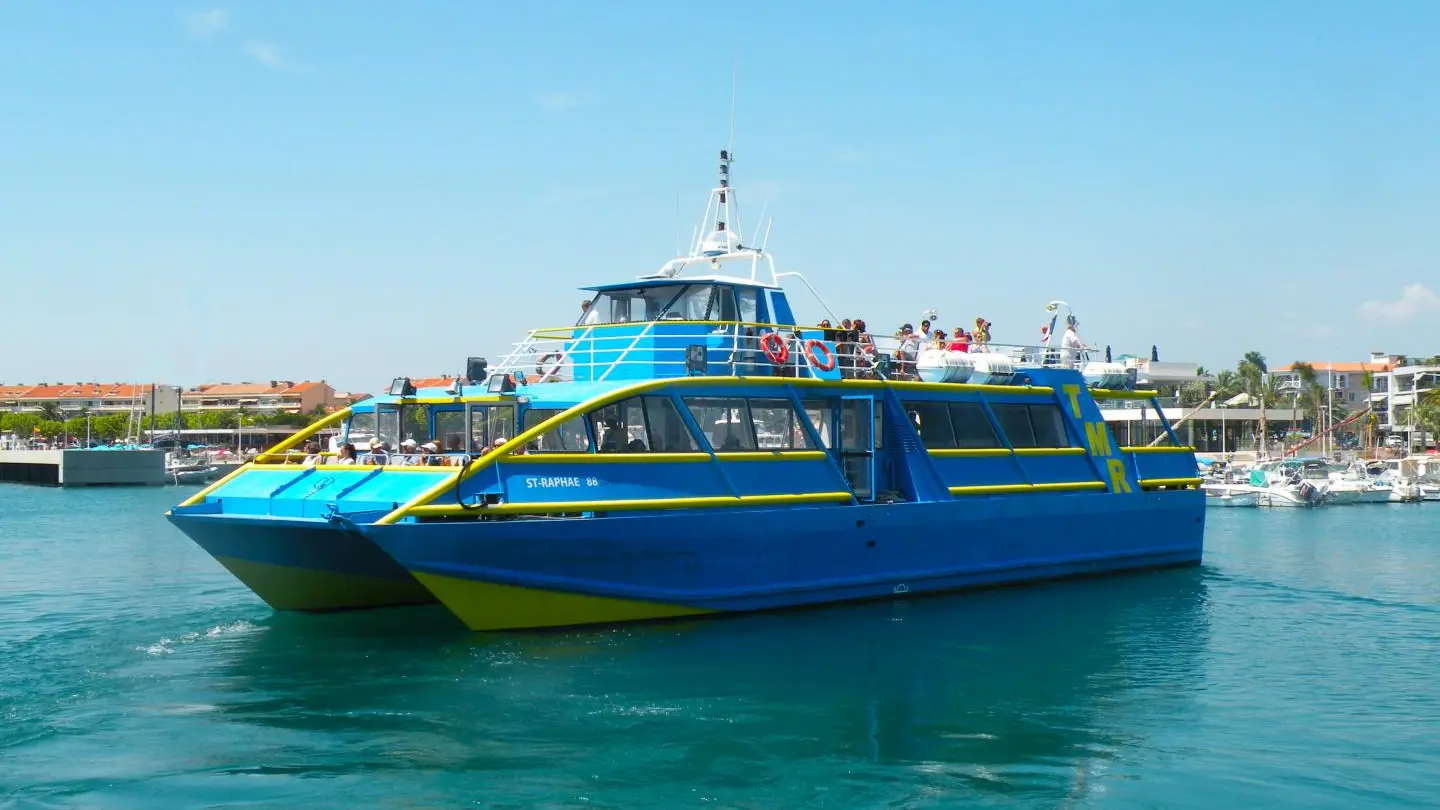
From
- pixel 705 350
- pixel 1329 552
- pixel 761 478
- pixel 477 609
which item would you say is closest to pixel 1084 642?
pixel 761 478

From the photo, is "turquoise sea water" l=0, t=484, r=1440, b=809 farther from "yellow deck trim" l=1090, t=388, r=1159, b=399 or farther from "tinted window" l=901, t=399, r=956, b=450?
"yellow deck trim" l=1090, t=388, r=1159, b=399

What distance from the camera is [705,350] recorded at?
633 inches

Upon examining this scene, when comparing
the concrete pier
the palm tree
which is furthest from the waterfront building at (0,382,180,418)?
the palm tree

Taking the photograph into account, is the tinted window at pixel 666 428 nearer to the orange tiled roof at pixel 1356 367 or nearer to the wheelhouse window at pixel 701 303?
the wheelhouse window at pixel 701 303

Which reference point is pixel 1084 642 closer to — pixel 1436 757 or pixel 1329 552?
pixel 1436 757

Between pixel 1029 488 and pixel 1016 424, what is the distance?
1.27 meters

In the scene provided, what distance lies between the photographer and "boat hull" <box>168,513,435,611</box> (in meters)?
14.7

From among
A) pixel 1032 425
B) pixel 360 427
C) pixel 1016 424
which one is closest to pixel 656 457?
pixel 360 427

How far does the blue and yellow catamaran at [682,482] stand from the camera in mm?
14062

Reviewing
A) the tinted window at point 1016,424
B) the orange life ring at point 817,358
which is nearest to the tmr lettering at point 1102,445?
the tinted window at point 1016,424

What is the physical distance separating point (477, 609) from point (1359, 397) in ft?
351

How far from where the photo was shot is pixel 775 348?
55.3 ft

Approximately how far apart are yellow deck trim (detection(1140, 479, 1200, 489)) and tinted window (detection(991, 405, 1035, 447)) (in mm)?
3173

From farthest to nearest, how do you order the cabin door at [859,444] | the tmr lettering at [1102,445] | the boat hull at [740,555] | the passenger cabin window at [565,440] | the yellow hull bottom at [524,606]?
1. the tmr lettering at [1102,445]
2. the cabin door at [859,444]
3. the passenger cabin window at [565,440]
4. the yellow hull bottom at [524,606]
5. the boat hull at [740,555]
